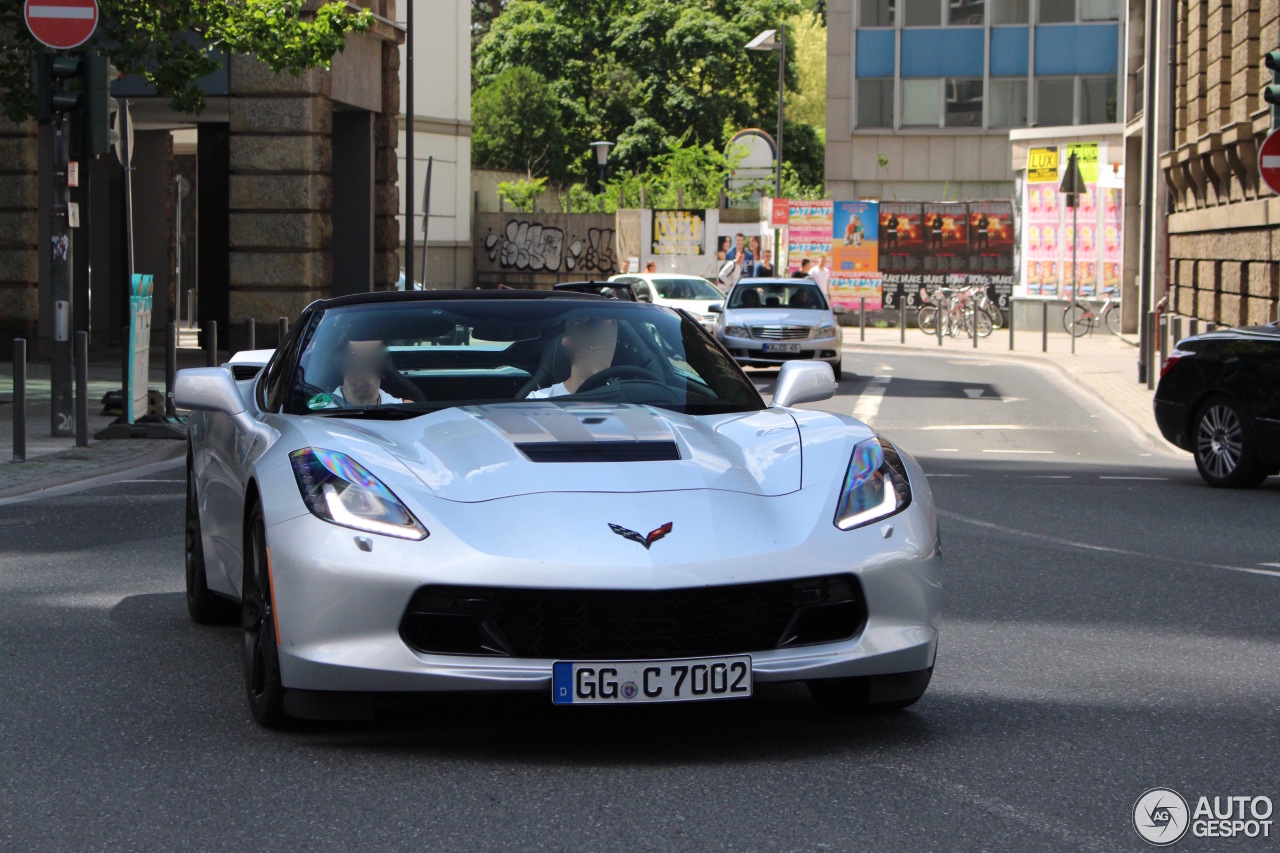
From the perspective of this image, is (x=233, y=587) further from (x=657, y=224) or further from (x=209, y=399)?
(x=657, y=224)

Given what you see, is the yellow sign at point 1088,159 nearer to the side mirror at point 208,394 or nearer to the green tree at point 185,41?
the green tree at point 185,41

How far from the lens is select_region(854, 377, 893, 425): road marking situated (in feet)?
64.0

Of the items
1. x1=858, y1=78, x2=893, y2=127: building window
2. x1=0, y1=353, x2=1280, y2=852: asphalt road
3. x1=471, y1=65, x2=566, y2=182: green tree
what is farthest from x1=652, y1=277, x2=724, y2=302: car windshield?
x1=471, y1=65, x2=566, y2=182: green tree

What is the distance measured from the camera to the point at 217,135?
1089 inches

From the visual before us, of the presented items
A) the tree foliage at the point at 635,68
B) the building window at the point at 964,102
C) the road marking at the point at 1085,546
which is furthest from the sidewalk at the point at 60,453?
the tree foliage at the point at 635,68

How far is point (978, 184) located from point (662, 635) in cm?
5329

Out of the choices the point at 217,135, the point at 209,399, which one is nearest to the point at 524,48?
the point at 217,135

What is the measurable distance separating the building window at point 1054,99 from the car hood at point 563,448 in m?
52.4

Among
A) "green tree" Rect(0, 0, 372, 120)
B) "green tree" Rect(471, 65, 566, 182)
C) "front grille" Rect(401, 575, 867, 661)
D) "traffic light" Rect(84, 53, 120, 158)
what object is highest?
"green tree" Rect(471, 65, 566, 182)

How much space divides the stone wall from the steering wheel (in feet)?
67.9

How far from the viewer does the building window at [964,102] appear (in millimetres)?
55844

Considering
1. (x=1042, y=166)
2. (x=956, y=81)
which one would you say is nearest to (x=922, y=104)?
(x=956, y=81)

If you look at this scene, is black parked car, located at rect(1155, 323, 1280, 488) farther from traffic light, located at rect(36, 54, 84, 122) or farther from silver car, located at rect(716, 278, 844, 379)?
silver car, located at rect(716, 278, 844, 379)

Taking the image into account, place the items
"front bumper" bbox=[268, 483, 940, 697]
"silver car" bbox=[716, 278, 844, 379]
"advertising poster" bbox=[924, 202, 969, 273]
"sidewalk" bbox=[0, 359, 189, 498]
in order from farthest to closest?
1. "advertising poster" bbox=[924, 202, 969, 273]
2. "silver car" bbox=[716, 278, 844, 379]
3. "sidewalk" bbox=[0, 359, 189, 498]
4. "front bumper" bbox=[268, 483, 940, 697]
